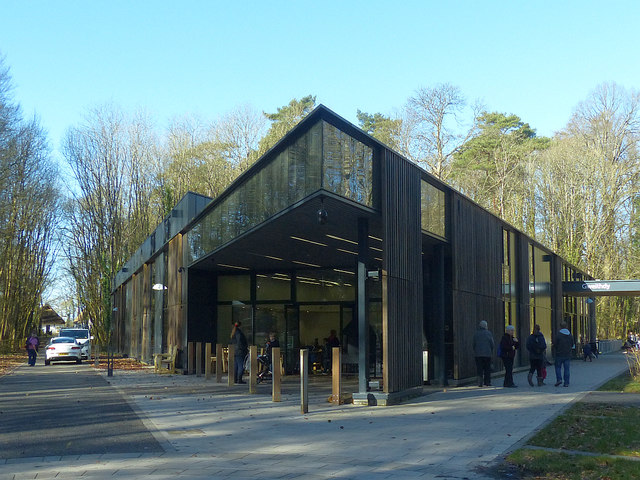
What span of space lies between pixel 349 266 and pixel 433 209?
603 centimetres

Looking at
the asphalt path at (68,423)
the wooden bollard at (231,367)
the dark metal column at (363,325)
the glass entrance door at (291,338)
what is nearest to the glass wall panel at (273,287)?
the glass entrance door at (291,338)

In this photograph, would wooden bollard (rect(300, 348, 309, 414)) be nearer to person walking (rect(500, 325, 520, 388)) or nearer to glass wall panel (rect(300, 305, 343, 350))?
person walking (rect(500, 325, 520, 388))

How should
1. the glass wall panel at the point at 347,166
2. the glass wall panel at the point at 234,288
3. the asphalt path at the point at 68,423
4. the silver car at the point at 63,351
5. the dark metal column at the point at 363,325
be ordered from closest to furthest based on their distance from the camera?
1. the asphalt path at the point at 68,423
2. the glass wall panel at the point at 347,166
3. the dark metal column at the point at 363,325
4. the glass wall panel at the point at 234,288
5. the silver car at the point at 63,351

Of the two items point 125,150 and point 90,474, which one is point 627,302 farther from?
point 90,474

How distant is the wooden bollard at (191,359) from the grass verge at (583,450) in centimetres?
1384

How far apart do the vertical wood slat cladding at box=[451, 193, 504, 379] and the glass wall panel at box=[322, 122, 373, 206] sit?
5157 millimetres

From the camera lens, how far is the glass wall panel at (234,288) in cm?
2489

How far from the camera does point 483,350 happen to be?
1819 centimetres

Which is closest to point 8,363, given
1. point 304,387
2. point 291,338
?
point 291,338

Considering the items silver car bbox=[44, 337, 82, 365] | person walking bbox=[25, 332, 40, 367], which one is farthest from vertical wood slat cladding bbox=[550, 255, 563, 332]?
person walking bbox=[25, 332, 40, 367]

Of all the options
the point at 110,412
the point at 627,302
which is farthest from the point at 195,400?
the point at 627,302

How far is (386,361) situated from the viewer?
46.6 feet

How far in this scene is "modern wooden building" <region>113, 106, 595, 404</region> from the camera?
14195 mm

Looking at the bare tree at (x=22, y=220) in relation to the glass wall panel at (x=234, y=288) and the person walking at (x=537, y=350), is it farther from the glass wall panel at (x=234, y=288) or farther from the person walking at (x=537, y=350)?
the person walking at (x=537, y=350)
